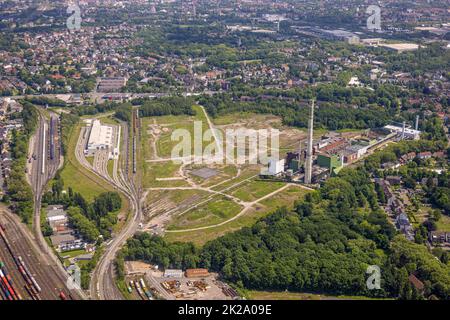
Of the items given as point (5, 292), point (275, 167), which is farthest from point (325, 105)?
point (5, 292)

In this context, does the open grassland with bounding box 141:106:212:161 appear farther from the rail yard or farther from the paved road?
the rail yard

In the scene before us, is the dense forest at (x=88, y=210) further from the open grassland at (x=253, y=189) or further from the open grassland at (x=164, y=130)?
the open grassland at (x=164, y=130)

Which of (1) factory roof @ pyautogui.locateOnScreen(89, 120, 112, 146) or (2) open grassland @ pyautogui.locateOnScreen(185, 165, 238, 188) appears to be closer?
(2) open grassland @ pyautogui.locateOnScreen(185, 165, 238, 188)

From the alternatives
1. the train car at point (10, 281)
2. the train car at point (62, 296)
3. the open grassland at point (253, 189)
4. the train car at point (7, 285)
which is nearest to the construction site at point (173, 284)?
the train car at point (62, 296)

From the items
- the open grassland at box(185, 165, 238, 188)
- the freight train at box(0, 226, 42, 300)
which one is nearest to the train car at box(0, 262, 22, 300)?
the freight train at box(0, 226, 42, 300)

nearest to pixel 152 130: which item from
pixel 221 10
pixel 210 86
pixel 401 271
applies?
pixel 210 86
